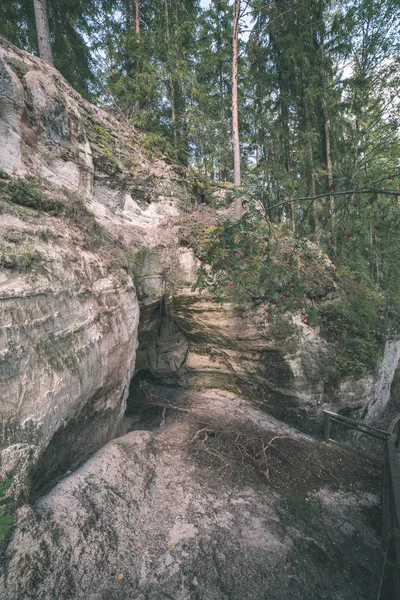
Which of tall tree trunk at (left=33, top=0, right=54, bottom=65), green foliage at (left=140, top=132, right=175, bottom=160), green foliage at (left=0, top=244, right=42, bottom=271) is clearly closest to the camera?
green foliage at (left=0, top=244, right=42, bottom=271)

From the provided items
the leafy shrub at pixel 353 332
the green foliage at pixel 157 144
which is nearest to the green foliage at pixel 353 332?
the leafy shrub at pixel 353 332

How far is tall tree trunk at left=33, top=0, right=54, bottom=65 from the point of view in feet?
26.7

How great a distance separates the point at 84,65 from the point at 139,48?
147 inches

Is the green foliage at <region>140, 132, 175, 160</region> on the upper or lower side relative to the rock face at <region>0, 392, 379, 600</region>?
upper

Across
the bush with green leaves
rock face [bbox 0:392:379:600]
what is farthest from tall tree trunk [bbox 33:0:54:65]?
rock face [bbox 0:392:379:600]

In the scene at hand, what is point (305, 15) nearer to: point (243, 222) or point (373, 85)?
point (373, 85)

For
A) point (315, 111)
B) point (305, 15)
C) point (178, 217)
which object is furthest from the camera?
point (315, 111)

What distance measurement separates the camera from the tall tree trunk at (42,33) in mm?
8141

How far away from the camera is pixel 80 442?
13.6ft

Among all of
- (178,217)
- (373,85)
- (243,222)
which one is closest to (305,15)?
(373,85)

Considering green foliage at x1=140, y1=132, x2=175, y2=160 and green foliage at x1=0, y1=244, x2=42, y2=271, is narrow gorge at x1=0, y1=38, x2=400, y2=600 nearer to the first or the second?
green foliage at x1=0, y1=244, x2=42, y2=271

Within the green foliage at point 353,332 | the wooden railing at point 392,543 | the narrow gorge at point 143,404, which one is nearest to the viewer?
the wooden railing at point 392,543

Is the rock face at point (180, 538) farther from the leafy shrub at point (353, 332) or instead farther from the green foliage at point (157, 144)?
the green foliage at point (157, 144)

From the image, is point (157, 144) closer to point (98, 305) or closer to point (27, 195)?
point (27, 195)
